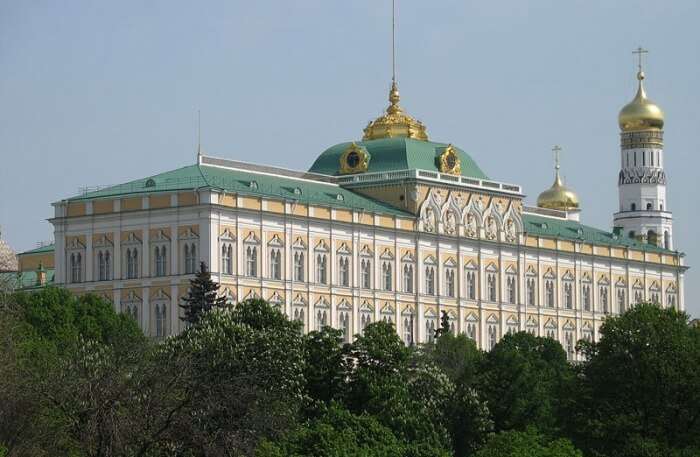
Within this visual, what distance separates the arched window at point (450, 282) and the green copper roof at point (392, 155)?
748 centimetres

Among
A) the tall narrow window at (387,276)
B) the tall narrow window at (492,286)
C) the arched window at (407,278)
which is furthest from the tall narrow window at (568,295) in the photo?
the tall narrow window at (387,276)

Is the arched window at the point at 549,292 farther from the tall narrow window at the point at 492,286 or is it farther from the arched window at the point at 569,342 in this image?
the tall narrow window at the point at 492,286

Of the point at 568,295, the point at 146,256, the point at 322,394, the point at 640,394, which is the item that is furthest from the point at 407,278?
the point at 640,394

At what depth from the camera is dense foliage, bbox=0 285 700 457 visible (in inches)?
3499

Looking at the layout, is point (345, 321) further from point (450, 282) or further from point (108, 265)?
point (108, 265)

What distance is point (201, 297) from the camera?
142m

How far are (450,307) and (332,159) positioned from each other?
45.5 ft

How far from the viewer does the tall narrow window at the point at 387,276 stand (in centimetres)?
17238

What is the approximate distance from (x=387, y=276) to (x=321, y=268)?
773 cm

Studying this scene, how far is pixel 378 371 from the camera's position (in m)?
118

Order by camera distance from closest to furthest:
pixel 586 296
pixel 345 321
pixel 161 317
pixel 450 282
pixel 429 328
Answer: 1. pixel 161 317
2. pixel 345 321
3. pixel 429 328
4. pixel 450 282
5. pixel 586 296

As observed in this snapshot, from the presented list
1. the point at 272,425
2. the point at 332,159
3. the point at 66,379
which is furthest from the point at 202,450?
the point at 332,159

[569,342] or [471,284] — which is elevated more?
[471,284]

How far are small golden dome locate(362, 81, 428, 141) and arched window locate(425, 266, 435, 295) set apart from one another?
40.9ft
